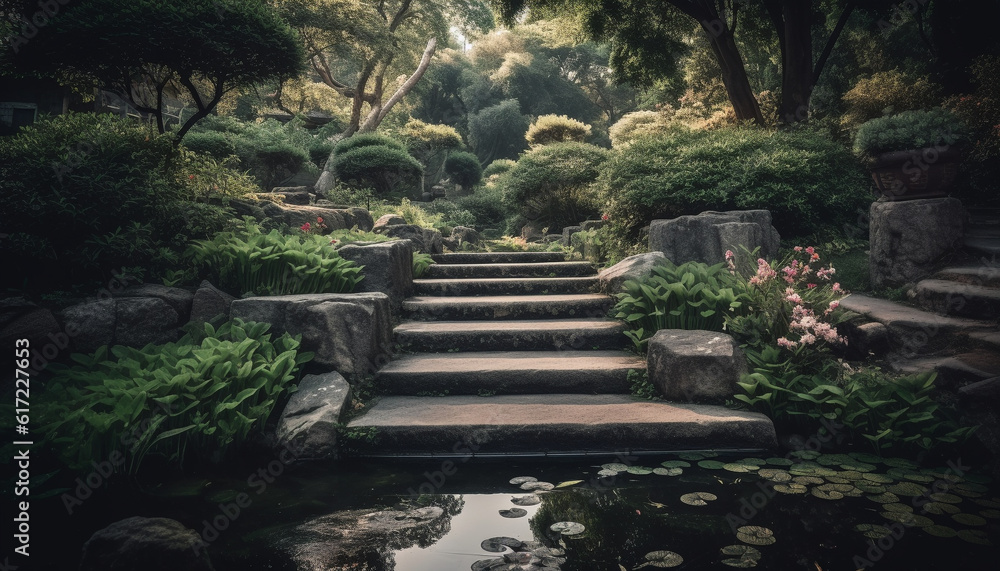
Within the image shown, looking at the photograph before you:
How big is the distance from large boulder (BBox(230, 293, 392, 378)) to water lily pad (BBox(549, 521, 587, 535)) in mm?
2297

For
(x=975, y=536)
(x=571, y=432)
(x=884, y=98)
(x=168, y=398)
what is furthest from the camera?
(x=884, y=98)

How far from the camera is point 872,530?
2482 millimetres

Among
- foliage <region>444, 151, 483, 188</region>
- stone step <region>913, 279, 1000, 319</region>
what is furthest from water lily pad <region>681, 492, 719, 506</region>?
foliage <region>444, 151, 483, 188</region>

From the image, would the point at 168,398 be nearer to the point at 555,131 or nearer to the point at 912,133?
the point at 912,133

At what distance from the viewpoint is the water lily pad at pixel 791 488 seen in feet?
9.64

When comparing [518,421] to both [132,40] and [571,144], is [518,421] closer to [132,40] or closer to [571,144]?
[132,40]

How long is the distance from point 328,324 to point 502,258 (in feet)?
12.9

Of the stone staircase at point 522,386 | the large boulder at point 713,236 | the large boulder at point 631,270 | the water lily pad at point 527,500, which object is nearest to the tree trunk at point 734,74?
the large boulder at point 713,236

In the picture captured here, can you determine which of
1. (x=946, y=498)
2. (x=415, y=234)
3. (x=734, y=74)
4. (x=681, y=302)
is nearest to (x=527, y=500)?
(x=946, y=498)

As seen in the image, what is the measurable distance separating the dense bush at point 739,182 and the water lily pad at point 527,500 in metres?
4.47

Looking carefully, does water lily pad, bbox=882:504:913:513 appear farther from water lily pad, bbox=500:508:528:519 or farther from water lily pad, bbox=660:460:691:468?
water lily pad, bbox=500:508:528:519

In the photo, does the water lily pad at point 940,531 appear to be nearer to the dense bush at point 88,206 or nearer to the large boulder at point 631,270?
the large boulder at point 631,270

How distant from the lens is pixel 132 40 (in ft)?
16.6

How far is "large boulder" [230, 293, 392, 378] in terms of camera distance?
429 centimetres
